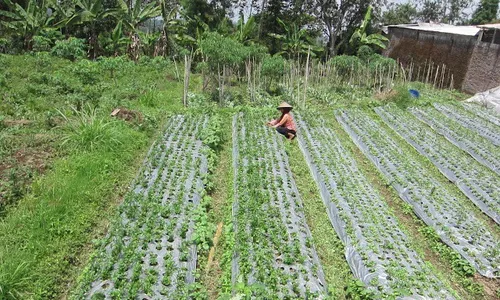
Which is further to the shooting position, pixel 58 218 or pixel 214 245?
pixel 214 245

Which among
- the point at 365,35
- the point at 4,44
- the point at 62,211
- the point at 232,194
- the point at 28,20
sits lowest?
the point at 232,194

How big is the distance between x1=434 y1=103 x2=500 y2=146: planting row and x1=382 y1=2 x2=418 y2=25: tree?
17047 mm

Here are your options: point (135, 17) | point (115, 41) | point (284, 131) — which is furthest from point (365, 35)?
point (284, 131)

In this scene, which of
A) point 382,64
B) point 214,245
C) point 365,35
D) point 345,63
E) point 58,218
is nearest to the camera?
point 58,218

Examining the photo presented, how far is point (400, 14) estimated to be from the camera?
107ft

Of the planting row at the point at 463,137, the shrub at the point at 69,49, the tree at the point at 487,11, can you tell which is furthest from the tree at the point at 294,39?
the tree at the point at 487,11

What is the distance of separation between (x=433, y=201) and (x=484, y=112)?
9.23 meters

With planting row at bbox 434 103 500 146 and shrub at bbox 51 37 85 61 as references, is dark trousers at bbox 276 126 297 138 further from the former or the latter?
shrub at bbox 51 37 85 61

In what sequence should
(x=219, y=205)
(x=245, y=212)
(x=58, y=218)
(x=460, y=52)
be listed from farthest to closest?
(x=460, y=52)
(x=219, y=205)
(x=245, y=212)
(x=58, y=218)

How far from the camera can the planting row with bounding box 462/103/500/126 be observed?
504 inches

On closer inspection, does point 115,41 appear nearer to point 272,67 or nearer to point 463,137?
point 272,67

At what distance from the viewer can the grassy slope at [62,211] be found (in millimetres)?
3977

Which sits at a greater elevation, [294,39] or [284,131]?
[294,39]

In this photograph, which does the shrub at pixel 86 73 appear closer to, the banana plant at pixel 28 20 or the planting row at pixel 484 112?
the banana plant at pixel 28 20
